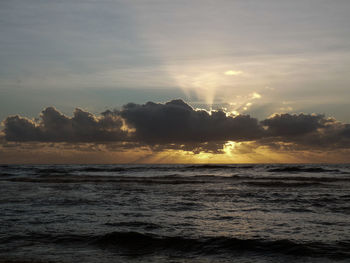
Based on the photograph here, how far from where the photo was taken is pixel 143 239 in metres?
10.0

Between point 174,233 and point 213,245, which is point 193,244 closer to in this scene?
point 213,245

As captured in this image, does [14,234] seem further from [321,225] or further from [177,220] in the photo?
[321,225]

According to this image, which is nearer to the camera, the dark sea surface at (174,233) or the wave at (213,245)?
the dark sea surface at (174,233)

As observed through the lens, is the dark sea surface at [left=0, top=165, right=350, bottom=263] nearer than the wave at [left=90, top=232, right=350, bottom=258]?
Yes

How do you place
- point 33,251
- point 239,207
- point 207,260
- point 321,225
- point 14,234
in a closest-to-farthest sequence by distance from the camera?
point 207,260
point 33,251
point 14,234
point 321,225
point 239,207

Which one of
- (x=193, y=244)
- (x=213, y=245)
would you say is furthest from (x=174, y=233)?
(x=213, y=245)

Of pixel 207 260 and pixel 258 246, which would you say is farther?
pixel 258 246

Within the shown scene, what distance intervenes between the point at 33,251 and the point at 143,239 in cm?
302

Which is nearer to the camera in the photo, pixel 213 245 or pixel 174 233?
pixel 213 245

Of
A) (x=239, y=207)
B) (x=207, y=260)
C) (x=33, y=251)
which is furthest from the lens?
(x=239, y=207)

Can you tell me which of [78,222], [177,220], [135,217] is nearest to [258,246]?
[177,220]

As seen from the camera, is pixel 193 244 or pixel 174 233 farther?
pixel 174 233

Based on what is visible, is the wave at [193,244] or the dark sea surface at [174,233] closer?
the dark sea surface at [174,233]

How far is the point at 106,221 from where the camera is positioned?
12828 millimetres
